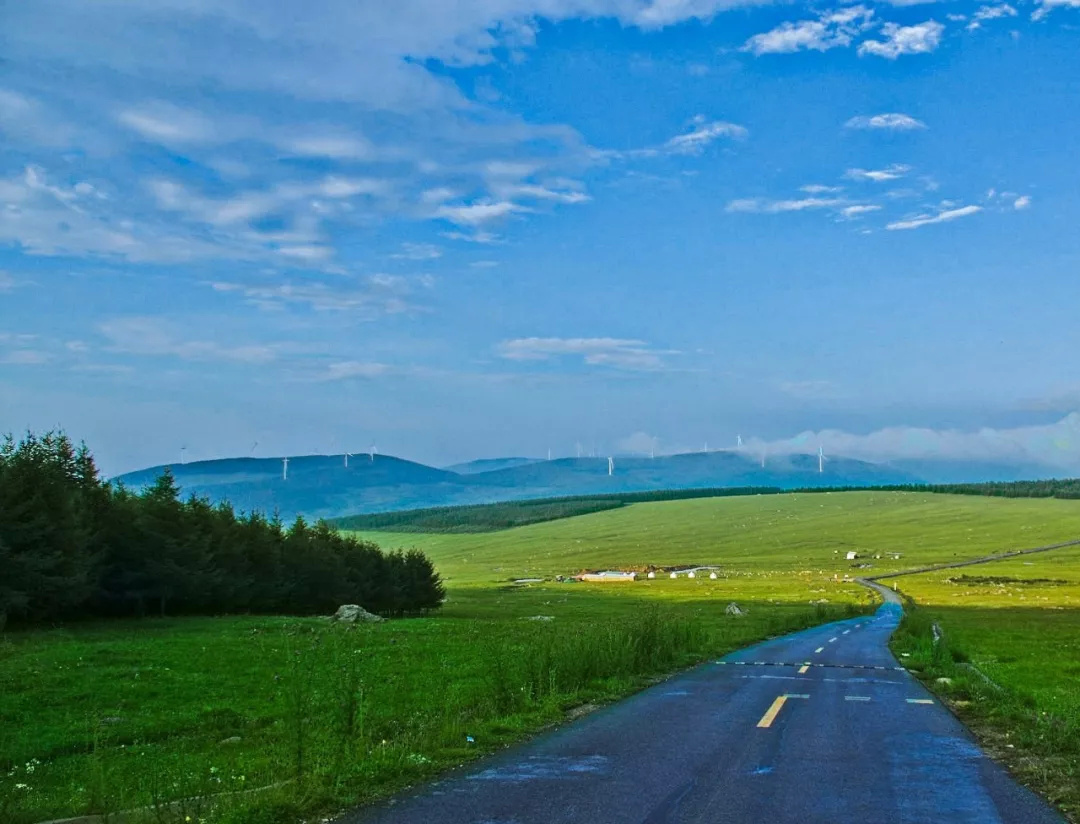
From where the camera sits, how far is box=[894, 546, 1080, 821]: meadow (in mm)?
14258

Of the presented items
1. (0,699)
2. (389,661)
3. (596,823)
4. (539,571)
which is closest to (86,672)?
(0,699)

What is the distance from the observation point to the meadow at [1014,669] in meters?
14.3

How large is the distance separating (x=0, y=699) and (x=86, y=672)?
17.8 ft

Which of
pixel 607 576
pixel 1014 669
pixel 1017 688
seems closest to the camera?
pixel 1017 688

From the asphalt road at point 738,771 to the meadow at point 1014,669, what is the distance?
0.68 metres

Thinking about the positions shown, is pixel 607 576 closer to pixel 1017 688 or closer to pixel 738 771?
pixel 1017 688

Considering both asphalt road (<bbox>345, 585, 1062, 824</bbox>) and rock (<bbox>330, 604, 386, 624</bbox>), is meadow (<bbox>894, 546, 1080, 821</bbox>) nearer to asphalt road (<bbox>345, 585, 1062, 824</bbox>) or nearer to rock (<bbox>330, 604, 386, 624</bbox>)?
asphalt road (<bbox>345, 585, 1062, 824</bbox>)

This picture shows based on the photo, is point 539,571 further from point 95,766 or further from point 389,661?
point 95,766

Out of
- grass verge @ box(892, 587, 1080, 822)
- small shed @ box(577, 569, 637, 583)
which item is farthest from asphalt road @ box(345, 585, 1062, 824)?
small shed @ box(577, 569, 637, 583)

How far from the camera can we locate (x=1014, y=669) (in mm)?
36781

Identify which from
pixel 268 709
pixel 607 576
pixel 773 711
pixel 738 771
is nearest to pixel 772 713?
pixel 773 711

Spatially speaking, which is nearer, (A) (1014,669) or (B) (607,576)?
(A) (1014,669)

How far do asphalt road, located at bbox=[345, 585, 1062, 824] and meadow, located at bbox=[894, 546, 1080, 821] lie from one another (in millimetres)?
685

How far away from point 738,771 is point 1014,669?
29.7 meters
